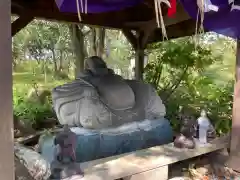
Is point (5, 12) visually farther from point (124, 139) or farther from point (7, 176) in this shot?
point (124, 139)

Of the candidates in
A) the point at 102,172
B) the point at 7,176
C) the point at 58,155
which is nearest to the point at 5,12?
the point at 7,176

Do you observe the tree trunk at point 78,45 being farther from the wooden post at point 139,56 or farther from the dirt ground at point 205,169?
the dirt ground at point 205,169

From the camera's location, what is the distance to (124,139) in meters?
2.60

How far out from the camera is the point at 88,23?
150 inches

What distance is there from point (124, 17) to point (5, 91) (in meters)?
2.94

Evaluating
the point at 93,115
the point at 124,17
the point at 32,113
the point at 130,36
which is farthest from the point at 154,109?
the point at 32,113

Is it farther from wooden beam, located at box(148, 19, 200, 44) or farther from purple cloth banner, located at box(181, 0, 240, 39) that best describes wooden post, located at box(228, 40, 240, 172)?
wooden beam, located at box(148, 19, 200, 44)

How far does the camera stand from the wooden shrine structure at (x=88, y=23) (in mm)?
1433

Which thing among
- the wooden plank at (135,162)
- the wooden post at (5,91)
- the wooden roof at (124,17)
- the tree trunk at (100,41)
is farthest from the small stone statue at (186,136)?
the tree trunk at (100,41)

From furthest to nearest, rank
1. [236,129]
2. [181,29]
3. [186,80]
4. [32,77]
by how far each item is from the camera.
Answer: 1. [32,77]
2. [186,80]
3. [181,29]
4. [236,129]

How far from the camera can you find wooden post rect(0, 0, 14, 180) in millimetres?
1419

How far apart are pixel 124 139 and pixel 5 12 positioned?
152 cm

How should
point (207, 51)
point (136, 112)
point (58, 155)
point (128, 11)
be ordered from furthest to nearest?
point (207, 51)
point (128, 11)
point (136, 112)
point (58, 155)

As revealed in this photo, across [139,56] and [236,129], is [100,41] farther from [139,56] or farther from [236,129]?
[236,129]
